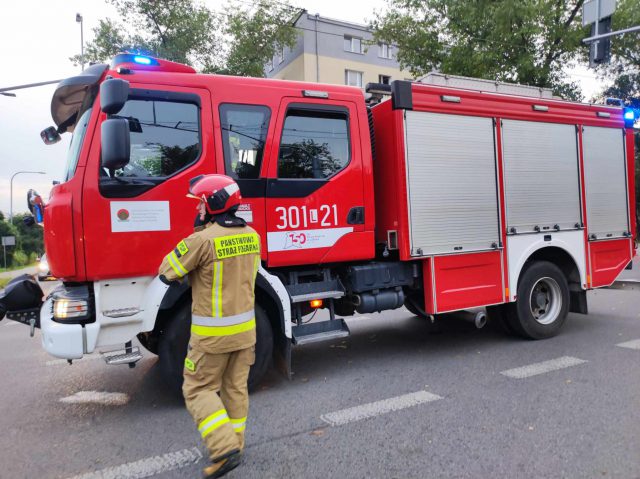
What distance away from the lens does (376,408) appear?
3.89 metres

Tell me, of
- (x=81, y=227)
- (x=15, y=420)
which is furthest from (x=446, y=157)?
(x=15, y=420)

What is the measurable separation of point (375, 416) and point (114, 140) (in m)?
2.84

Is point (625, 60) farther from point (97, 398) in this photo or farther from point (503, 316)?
point (97, 398)

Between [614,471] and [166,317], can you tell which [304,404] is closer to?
[166,317]

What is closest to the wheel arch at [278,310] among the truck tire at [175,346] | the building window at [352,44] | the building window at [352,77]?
the truck tire at [175,346]

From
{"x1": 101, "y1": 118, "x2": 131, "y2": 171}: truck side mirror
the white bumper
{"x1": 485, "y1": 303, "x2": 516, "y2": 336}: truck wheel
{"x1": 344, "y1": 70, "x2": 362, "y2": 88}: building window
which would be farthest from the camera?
{"x1": 344, "y1": 70, "x2": 362, "y2": 88}: building window

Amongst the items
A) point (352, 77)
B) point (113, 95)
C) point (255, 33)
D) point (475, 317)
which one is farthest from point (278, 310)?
point (352, 77)

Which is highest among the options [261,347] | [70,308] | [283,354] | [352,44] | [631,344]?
[352,44]

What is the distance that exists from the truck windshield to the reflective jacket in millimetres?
1555

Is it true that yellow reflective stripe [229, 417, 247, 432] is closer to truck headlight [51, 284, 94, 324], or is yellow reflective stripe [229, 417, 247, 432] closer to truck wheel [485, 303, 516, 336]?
truck headlight [51, 284, 94, 324]

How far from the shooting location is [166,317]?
13.1ft

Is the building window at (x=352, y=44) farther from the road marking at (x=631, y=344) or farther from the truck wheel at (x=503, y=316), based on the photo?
the road marking at (x=631, y=344)

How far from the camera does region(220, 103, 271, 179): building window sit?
4.21 metres

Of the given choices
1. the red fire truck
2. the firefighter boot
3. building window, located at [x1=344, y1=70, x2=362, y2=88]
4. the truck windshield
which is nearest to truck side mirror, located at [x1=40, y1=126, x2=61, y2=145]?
the red fire truck
